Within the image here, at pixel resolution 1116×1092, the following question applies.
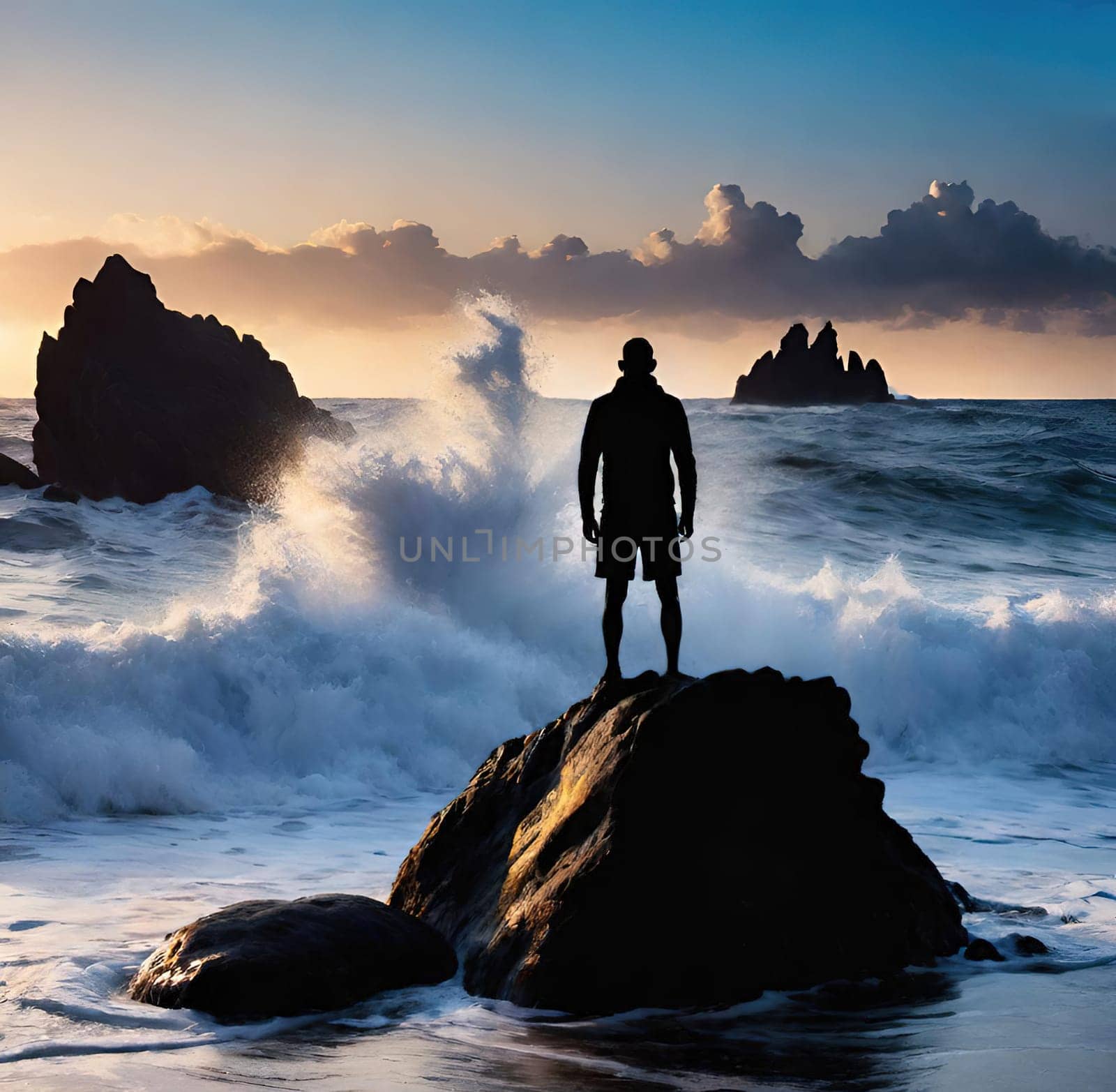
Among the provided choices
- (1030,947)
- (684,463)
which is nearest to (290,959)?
(684,463)

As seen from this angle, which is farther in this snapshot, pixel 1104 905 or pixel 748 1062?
pixel 1104 905

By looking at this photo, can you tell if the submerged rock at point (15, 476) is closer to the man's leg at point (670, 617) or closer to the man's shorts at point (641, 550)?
the man's shorts at point (641, 550)

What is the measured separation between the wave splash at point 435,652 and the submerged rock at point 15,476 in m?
17.1

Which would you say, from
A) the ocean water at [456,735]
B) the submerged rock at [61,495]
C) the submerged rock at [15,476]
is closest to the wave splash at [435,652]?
the ocean water at [456,735]

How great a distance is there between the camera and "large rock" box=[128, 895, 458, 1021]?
4.58 metres

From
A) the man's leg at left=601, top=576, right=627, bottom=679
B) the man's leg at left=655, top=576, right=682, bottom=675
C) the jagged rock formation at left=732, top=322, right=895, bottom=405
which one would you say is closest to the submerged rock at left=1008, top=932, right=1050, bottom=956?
the man's leg at left=655, top=576, right=682, bottom=675

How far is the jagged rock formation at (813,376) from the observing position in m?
61.9

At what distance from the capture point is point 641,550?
5.74m

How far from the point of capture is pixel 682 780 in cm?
480

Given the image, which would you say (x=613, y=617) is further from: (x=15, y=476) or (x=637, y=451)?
(x=15, y=476)

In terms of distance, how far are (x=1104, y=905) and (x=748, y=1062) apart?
132 inches

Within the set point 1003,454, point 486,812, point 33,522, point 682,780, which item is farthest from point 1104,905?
point 1003,454

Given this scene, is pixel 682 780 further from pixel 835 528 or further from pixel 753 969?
pixel 835 528

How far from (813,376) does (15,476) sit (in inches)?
1761
